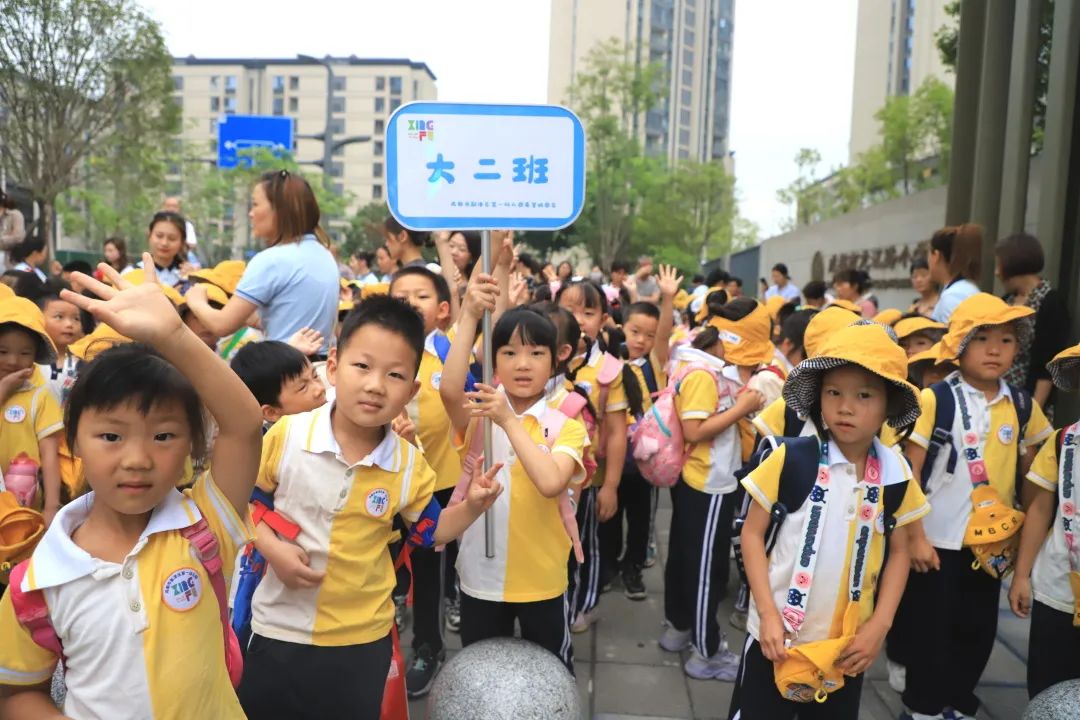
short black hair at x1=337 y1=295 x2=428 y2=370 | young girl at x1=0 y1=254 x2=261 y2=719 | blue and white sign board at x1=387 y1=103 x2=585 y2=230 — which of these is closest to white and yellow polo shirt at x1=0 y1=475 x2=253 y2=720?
young girl at x1=0 y1=254 x2=261 y2=719

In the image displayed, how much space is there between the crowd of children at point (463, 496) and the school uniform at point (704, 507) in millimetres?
15

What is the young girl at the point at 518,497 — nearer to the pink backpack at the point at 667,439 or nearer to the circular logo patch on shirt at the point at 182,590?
the pink backpack at the point at 667,439

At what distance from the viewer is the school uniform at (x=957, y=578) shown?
129 inches

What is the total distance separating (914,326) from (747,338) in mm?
935

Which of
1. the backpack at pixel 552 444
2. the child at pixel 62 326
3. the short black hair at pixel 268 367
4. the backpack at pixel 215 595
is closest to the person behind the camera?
the backpack at pixel 215 595

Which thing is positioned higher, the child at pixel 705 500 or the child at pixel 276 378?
the child at pixel 276 378

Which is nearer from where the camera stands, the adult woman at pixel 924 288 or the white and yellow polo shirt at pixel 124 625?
the white and yellow polo shirt at pixel 124 625

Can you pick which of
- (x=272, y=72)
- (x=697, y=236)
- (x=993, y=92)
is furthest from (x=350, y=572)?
(x=272, y=72)

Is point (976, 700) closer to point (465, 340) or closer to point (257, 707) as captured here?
point (465, 340)

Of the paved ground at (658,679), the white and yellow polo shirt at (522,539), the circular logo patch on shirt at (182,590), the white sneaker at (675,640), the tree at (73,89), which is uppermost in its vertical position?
the tree at (73,89)

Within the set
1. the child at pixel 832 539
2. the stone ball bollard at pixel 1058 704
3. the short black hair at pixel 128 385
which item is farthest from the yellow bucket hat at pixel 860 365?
the short black hair at pixel 128 385

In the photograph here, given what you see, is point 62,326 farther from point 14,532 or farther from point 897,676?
point 897,676

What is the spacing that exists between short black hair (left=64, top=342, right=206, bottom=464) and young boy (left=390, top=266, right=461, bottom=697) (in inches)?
73.4

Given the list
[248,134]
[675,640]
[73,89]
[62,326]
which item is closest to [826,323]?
[675,640]
